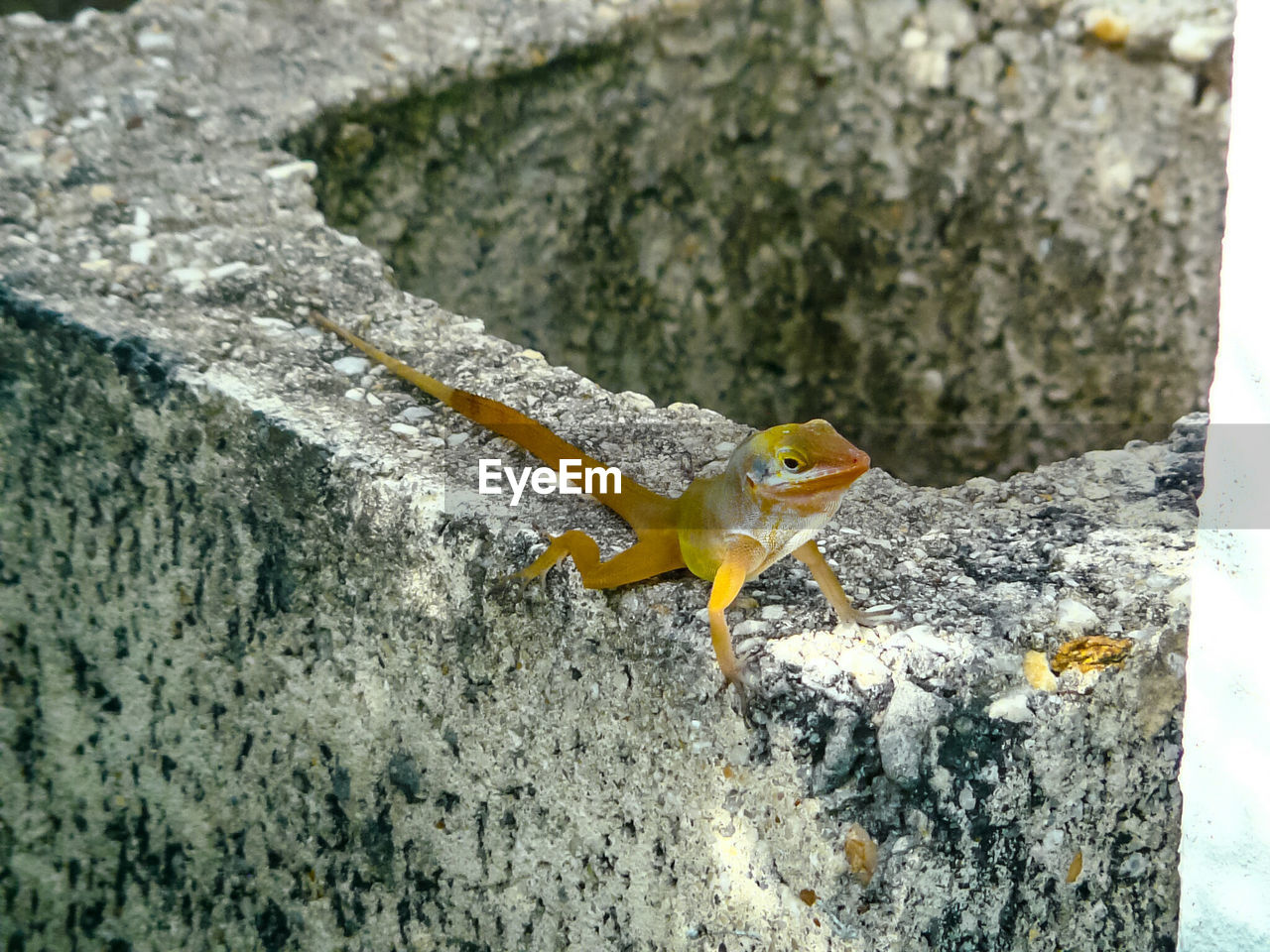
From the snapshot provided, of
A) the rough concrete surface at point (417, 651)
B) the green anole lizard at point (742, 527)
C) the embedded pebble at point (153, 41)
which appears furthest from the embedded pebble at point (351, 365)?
the embedded pebble at point (153, 41)

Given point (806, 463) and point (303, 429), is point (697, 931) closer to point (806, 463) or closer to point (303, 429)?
point (806, 463)

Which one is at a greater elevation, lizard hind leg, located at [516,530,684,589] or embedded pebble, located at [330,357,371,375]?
embedded pebble, located at [330,357,371,375]

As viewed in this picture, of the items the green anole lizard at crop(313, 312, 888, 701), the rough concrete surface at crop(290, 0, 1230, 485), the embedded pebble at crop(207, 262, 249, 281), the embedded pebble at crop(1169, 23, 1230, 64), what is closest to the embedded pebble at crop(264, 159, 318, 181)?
the rough concrete surface at crop(290, 0, 1230, 485)

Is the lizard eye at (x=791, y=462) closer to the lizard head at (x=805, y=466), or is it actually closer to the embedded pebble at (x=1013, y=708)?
the lizard head at (x=805, y=466)

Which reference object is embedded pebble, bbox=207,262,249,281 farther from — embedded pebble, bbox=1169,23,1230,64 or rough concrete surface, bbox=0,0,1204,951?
embedded pebble, bbox=1169,23,1230,64

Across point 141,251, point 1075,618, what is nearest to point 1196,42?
point 1075,618

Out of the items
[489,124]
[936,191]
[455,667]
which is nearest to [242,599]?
[455,667]

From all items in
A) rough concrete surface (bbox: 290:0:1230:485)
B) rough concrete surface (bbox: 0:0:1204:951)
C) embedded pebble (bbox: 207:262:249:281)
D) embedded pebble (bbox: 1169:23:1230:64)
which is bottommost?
rough concrete surface (bbox: 0:0:1204:951)
